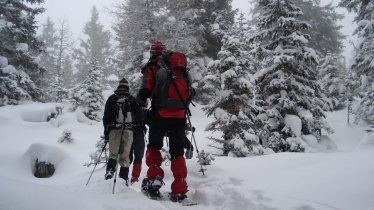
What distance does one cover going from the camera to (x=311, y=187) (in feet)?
17.8

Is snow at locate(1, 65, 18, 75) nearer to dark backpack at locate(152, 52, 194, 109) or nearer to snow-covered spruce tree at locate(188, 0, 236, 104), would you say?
snow-covered spruce tree at locate(188, 0, 236, 104)

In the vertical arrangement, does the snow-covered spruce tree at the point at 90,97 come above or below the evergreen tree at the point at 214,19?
below

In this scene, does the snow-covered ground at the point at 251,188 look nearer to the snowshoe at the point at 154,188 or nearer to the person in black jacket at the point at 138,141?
the snowshoe at the point at 154,188

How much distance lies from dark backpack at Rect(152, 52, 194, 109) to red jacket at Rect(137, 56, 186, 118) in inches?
3.1

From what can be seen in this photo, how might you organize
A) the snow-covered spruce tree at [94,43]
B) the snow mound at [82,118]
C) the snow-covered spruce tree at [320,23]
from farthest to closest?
1. the snow-covered spruce tree at [94,43]
2. the snow-covered spruce tree at [320,23]
3. the snow mound at [82,118]

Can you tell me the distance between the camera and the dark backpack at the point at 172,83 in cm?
550

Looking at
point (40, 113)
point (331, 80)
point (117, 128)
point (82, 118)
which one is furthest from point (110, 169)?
point (331, 80)

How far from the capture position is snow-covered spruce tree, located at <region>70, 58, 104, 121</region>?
75.7 ft

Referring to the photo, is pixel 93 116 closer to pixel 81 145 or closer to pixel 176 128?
pixel 81 145

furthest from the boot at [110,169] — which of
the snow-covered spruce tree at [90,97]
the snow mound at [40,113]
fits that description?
the snow-covered spruce tree at [90,97]

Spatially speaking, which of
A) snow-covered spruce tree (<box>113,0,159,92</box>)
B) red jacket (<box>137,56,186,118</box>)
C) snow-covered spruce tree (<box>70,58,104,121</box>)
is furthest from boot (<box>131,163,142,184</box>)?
snow-covered spruce tree (<box>70,58,104,121</box>)

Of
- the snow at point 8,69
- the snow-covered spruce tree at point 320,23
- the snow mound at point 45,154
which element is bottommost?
the snow mound at point 45,154

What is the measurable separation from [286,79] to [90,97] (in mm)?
14846

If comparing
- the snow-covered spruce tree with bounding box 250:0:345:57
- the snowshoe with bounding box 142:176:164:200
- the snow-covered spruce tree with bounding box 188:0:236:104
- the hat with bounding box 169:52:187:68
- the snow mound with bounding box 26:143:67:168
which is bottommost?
the snow mound with bounding box 26:143:67:168
